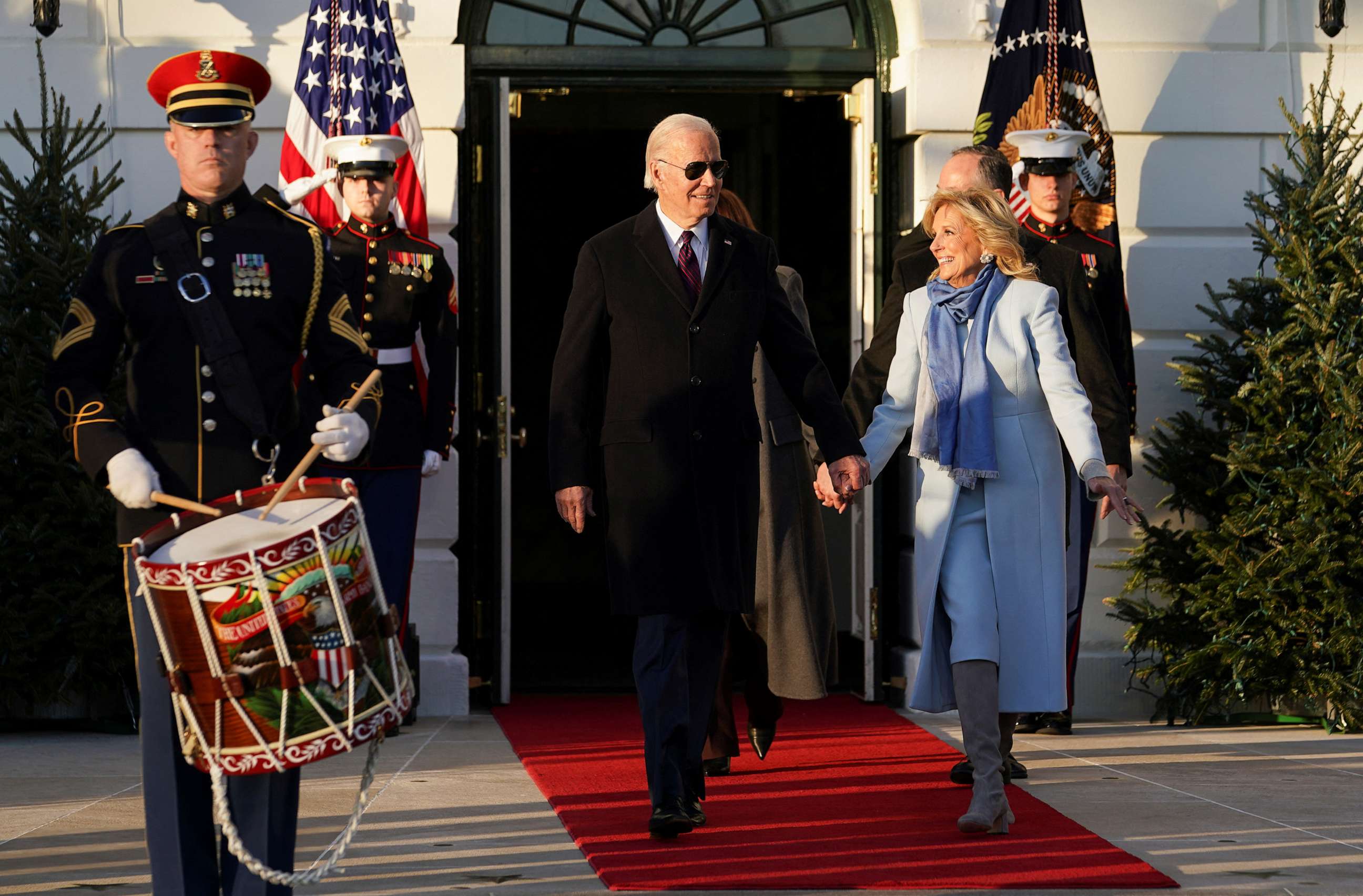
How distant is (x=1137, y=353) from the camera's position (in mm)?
7652

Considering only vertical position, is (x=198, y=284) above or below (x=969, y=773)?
above

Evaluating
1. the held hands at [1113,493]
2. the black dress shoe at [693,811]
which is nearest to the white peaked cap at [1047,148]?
the held hands at [1113,493]

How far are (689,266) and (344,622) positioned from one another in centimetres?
218

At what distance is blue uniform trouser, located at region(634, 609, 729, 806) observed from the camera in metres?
4.84

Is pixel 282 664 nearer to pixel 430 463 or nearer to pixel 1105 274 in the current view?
pixel 430 463

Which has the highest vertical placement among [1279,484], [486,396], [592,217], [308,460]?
[592,217]

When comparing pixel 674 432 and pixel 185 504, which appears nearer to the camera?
pixel 185 504

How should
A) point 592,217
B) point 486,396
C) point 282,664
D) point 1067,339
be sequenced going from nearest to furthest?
point 282,664, point 1067,339, point 486,396, point 592,217

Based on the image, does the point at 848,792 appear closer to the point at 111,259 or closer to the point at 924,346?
the point at 924,346

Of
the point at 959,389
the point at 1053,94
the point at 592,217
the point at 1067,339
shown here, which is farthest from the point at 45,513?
the point at 592,217

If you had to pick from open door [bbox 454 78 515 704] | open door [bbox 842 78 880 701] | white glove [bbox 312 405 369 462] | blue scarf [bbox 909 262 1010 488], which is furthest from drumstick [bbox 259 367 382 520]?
open door [bbox 842 78 880 701]

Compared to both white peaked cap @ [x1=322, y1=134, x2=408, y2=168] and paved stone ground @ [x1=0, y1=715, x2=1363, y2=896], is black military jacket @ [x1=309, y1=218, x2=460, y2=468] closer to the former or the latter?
white peaked cap @ [x1=322, y1=134, x2=408, y2=168]

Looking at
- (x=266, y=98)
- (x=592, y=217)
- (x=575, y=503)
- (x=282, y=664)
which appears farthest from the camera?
(x=592, y=217)

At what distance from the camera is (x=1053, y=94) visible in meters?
7.28
